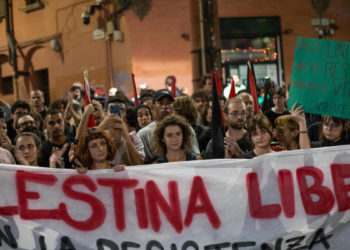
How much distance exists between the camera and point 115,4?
14.2 meters

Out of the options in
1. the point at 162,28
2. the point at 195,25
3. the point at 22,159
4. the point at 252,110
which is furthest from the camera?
the point at 162,28

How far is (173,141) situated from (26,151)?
4.06 ft

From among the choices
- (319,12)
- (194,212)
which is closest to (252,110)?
(194,212)

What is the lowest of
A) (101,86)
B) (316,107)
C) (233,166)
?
(233,166)

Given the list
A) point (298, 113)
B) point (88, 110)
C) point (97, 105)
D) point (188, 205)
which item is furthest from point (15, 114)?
point (298, 113)

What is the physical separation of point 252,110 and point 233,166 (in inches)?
74.7

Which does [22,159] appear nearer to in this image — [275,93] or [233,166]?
[233,166]

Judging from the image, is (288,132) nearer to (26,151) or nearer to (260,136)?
(260,136)

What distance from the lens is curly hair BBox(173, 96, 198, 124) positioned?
557cm

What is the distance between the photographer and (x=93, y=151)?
176 inches

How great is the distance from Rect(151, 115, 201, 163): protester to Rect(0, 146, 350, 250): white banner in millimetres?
247

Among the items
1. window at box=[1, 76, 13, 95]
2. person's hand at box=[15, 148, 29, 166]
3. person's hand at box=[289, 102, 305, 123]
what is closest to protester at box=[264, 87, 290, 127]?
person's hand at box=[289, 102, 305, 123]

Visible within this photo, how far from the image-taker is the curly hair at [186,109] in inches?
219

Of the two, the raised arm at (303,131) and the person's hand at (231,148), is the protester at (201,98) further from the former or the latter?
the raised arm at (303,131)
